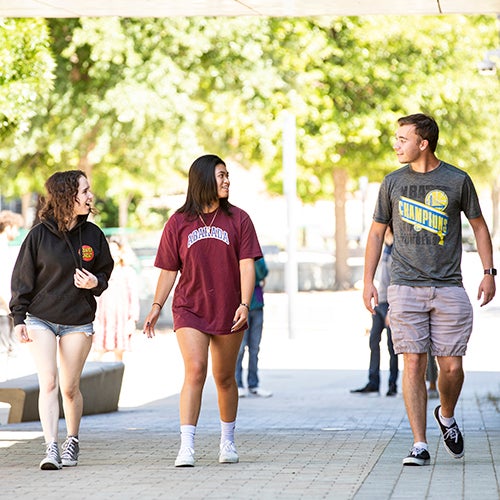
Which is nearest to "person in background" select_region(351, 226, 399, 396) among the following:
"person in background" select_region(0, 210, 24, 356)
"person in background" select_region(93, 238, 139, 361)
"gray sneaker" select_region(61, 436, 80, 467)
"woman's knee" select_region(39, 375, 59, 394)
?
"person in background" select_region(93, 238, 139, 361)

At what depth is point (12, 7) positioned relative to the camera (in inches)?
410

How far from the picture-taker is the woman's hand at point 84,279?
8.10 metres

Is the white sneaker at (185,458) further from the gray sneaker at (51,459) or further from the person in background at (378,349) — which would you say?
the person in background at (378,349)

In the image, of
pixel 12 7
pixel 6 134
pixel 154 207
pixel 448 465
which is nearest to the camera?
pixel 448 465

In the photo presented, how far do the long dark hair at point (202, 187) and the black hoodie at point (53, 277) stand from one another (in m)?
0.68

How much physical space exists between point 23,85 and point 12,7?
7.29ft

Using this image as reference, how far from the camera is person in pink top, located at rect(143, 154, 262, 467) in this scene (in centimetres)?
805

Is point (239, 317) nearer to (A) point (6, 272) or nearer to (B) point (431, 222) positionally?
(B) point (431, 222)

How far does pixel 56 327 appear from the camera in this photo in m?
8.18

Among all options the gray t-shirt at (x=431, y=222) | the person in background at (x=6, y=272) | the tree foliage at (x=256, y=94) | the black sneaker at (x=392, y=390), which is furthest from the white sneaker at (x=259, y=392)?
the gray t-shirt at (x=431, y=222)

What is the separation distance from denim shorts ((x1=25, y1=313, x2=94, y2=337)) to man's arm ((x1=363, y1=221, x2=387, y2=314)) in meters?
1.70

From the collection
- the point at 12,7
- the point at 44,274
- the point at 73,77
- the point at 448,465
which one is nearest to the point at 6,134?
the point at 12,7

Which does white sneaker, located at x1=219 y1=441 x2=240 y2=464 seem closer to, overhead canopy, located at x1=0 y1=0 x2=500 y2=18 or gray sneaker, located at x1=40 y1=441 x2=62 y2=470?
gray sneaker, located at x1=40 y1=441 x2=62 y2=470

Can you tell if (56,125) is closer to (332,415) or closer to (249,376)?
(249,376)
